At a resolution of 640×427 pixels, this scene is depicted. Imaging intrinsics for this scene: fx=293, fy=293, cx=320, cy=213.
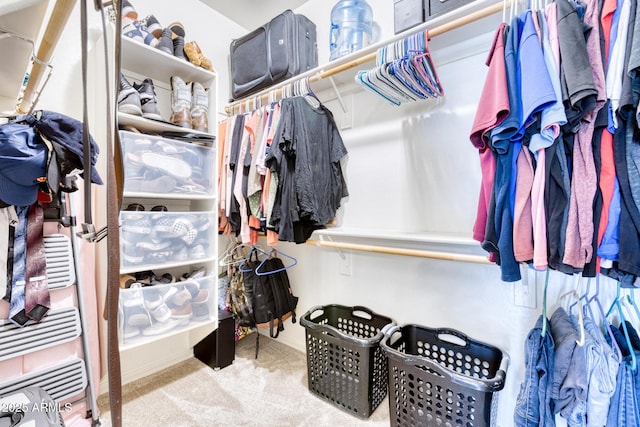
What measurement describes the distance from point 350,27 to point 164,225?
1.51 metres

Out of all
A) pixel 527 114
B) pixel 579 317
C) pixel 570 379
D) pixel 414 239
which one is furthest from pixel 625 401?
pixel 527 114

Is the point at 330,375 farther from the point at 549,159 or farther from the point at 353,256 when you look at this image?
the point at 549,159

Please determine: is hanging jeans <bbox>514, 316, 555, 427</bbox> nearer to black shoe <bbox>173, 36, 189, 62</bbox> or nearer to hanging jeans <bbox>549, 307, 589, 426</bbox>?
hanging jeans <bbox>549, 307, 589, 426</bbox>

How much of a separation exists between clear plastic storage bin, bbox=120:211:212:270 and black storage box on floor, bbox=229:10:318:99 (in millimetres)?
991

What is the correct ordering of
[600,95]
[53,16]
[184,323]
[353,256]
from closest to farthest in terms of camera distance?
[53,16]
[600,95]
[184,323]
[353,256]

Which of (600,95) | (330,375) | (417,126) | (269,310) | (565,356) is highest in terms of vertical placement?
(417,126)

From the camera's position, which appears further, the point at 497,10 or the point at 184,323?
the point at 184,323

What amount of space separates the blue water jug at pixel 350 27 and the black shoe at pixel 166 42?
3.04 ft

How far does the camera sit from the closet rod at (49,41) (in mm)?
549

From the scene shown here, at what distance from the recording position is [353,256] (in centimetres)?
187

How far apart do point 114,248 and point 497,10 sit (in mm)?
1414

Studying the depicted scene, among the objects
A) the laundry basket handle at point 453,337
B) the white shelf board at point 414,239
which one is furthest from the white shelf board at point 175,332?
the laundry basket handle at point 453,337

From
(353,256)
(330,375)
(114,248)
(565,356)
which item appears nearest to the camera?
(114,248)

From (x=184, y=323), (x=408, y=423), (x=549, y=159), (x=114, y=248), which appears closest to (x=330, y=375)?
(x=408, y=423)
